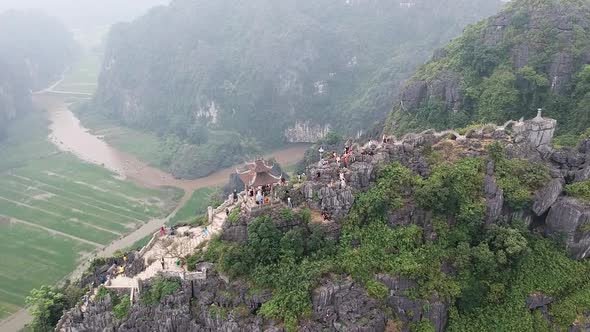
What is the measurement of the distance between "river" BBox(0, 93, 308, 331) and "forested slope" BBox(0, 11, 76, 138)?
12.7 m

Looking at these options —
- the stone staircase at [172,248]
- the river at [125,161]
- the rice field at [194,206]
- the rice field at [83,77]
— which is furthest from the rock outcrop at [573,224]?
the rice field at [83,77]

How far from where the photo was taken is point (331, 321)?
2956 centimetres

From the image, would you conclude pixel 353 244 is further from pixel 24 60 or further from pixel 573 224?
pixel 24 60

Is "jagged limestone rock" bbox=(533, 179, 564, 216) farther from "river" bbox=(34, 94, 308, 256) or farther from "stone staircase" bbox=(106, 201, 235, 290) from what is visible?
"river" bbox=(34, 94, 308, 256)

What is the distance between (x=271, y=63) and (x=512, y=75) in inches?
2941

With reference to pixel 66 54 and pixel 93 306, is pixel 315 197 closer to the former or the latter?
pixel 93 306

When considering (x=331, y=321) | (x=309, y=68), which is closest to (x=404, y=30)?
(x=309, y=68)

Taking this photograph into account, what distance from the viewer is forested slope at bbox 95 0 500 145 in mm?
115312

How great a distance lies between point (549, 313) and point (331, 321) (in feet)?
44.1

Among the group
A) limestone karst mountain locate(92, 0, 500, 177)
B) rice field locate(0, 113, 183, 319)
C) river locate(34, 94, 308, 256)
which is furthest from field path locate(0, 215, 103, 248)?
limestone karst mountain locate(92, 0, 500, 177)

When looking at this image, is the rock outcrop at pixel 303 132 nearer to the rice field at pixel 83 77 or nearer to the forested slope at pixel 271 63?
the forested slope at pixel 271 63

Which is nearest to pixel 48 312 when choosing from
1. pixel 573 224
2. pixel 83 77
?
pixel 573 224

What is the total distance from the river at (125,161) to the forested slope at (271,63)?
10.4 metres

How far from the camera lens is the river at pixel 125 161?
7194 cm
